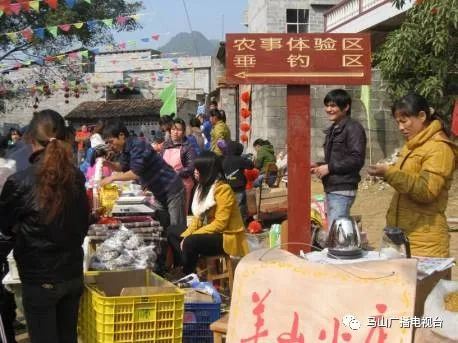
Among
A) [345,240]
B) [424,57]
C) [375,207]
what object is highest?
[424,57]

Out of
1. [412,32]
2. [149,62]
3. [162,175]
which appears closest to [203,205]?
[162,175]

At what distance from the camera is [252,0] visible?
25.8 m

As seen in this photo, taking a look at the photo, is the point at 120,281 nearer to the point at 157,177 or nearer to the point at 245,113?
the point at 157,177

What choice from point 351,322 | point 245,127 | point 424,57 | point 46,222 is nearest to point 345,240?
point 351,322

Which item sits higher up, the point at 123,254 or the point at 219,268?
the point at 123,254

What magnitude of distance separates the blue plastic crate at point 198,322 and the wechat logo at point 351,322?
175cm

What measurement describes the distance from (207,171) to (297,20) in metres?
18.4

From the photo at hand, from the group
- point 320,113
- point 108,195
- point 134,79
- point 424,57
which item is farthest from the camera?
point 134,79

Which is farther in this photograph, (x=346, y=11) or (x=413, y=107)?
(x=346, y=11)

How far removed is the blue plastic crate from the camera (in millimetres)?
4195

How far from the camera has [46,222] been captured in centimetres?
329

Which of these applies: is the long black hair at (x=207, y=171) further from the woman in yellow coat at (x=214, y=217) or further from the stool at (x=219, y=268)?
the stool at (x=219, y=268)

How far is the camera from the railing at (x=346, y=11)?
1653cm

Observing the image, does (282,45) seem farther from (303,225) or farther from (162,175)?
(162,175)
